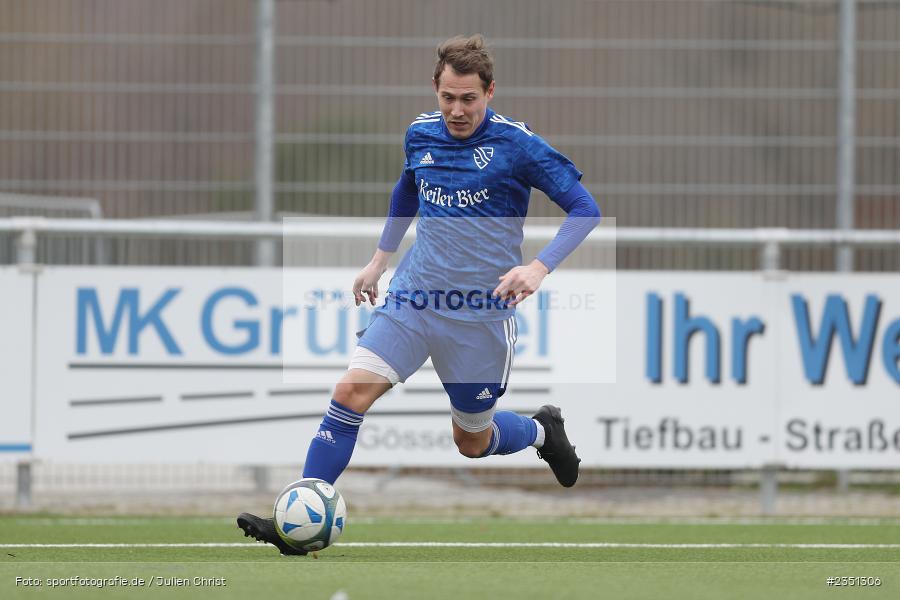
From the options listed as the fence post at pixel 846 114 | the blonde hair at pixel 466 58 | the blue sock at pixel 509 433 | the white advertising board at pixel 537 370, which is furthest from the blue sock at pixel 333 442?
the fence post at pixel 846 114

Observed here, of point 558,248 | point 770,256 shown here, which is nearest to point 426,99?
point 770,256

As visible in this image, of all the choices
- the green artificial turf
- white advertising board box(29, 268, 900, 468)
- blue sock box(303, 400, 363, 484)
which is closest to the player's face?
blue sock box(303, 400, 363, 484)

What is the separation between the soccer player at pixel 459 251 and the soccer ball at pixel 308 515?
0.12 meters

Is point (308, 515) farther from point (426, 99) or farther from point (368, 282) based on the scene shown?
point (426, 99)

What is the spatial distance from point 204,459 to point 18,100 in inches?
136

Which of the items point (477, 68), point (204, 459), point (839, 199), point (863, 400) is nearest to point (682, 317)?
point (863, 400)

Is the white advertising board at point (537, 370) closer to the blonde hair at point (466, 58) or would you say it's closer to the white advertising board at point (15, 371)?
the white advertising board at point (15, 371)

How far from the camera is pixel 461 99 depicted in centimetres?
616

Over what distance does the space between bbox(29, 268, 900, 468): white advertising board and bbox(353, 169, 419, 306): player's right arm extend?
2585mm

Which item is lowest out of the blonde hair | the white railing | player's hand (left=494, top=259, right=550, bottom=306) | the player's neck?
player's hand (left=494, top=259, right=550, bottom=306)

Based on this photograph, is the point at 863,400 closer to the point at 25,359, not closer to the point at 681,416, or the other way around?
the point at 681,416

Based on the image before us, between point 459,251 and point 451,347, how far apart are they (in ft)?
1.38

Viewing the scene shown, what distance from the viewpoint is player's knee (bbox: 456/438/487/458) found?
22.5 ft

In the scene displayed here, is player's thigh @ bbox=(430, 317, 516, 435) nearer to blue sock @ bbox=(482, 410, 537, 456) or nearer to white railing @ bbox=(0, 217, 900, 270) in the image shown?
blue sock @ bbox=(482, 410, 537, 456)
